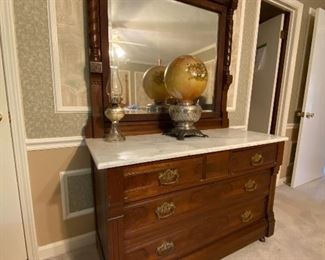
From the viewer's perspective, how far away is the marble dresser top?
0.86 metres

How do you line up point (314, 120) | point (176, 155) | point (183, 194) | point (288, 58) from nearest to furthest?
point (176, 155), point (183, 194), point (288, 58), point (314, 120)

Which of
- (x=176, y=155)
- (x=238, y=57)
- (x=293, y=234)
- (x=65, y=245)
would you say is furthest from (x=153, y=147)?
(x=293, y=234)

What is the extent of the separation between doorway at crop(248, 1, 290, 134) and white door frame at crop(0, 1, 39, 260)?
2.35 m

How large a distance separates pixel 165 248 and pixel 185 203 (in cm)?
28

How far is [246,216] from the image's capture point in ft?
4.55

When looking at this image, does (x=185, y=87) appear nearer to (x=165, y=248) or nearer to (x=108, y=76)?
(x=108, y=76)

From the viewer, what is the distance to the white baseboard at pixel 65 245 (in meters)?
1.33

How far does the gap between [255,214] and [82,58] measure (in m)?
1.59

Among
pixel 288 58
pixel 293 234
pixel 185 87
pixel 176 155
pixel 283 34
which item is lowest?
pixel 293 234

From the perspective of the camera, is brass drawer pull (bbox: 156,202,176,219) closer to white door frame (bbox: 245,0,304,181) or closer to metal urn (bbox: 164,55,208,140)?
metal urn (bbox: 164,55,208,140)

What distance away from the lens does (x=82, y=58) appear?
1209mm

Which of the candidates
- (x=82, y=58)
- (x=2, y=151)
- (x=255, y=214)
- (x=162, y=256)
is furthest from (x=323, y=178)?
(x=2, y=151)

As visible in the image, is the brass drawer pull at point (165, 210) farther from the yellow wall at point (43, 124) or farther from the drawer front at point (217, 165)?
the yellow wall at point (43, 124)

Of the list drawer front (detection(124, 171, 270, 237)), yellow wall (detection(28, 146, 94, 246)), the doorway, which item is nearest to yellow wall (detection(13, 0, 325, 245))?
yellow wall (detection(28, 146, 94, 246))
